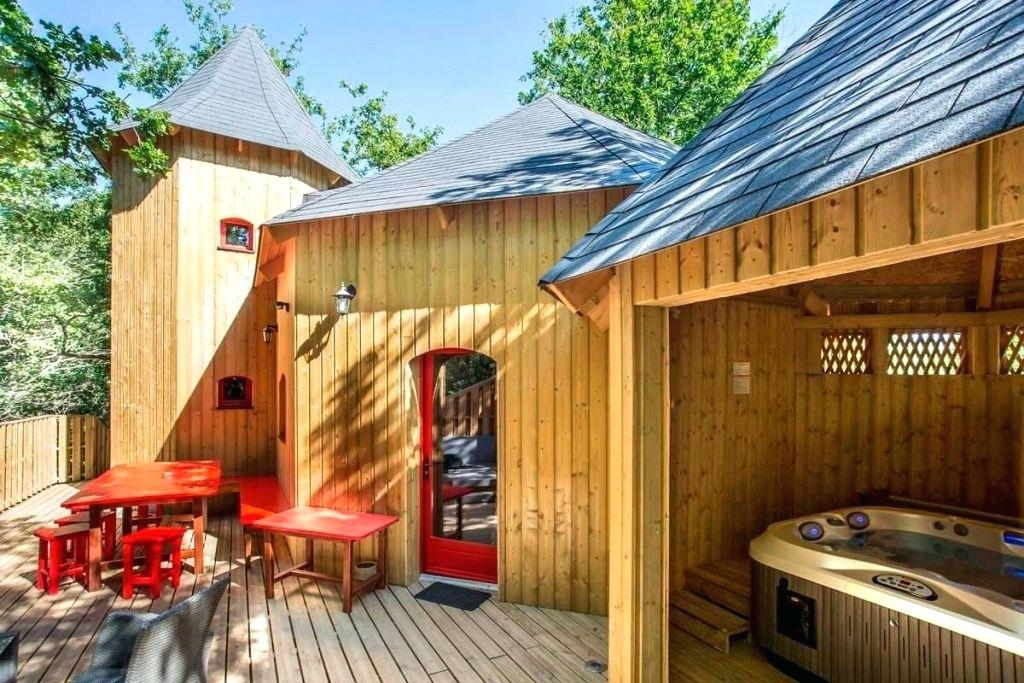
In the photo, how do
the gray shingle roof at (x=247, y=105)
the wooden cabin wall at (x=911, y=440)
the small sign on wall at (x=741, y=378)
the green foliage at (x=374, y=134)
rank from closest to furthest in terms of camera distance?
the wooden cabin wall at (x=911, y=440) < the small sign on wall at (x=741, y=378) < the gray shingle roof at (x=247, y=105) < the green foliage at (x=374, y=134)

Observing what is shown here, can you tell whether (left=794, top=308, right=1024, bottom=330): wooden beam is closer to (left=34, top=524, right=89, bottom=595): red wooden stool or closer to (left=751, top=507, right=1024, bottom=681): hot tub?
(left=751, top=507, right=1024, bottom=681): hot tub

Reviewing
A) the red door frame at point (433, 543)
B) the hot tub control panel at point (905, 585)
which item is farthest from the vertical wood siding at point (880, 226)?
the red door frame at point (433, 543)

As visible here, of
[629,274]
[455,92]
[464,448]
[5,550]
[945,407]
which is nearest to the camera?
[629,274]

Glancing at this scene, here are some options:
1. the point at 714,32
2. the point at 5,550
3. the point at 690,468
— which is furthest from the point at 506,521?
the point at 714,32

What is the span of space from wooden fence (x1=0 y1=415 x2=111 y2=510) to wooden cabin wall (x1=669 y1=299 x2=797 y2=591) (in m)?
9.06

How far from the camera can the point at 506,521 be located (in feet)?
14.3

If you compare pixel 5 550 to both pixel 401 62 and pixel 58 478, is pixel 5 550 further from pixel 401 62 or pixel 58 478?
pixel 401 62

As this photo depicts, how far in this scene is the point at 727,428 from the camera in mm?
4457

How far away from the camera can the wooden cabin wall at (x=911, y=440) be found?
438cm

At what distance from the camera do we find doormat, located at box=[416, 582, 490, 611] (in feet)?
13.9

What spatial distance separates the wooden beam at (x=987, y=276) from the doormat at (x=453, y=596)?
4823 mm

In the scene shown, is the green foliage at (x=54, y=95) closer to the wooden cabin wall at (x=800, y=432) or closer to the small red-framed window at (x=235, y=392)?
the small red-framed window at (x=235, y=392)

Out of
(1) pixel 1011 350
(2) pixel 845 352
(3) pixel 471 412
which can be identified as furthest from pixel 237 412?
(1) pixel 1011 350

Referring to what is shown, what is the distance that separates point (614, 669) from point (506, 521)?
168 cm
